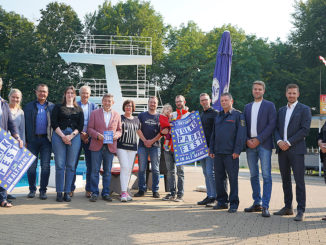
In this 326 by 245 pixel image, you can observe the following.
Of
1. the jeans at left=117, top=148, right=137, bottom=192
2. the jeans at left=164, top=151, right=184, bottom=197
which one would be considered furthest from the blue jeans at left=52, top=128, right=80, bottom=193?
the jeans at left=164, top=151, right=184, bottom=197

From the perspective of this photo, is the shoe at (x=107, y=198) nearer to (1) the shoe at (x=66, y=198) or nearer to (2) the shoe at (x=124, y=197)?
(2) the shoe at (x=124, y=197)

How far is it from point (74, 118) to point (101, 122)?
54 cm

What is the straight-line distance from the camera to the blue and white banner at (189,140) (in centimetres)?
695

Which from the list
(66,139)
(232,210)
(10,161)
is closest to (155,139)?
(66,139)

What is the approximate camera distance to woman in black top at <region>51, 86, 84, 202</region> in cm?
679

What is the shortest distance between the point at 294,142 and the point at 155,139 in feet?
9.61

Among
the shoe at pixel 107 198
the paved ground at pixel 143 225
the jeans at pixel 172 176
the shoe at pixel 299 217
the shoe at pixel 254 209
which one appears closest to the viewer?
the paved ground at pixel 143 225

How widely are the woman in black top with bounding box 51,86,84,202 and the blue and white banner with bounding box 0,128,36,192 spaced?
2.10ft

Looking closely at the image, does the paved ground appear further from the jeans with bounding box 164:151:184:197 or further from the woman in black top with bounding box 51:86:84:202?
the jeans with bounding box 164:151:184:197

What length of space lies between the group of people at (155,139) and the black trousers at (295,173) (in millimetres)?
15

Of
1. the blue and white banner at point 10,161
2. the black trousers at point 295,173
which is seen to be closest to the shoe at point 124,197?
the blue and white banner at point 10,161

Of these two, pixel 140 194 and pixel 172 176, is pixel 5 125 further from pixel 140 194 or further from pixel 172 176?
pixel 172 176

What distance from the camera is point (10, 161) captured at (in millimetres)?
6234

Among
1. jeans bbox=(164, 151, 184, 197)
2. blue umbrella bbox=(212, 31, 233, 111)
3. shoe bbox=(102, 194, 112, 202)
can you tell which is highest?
blue umbrella bbox=(212, 31, 233, 111)
